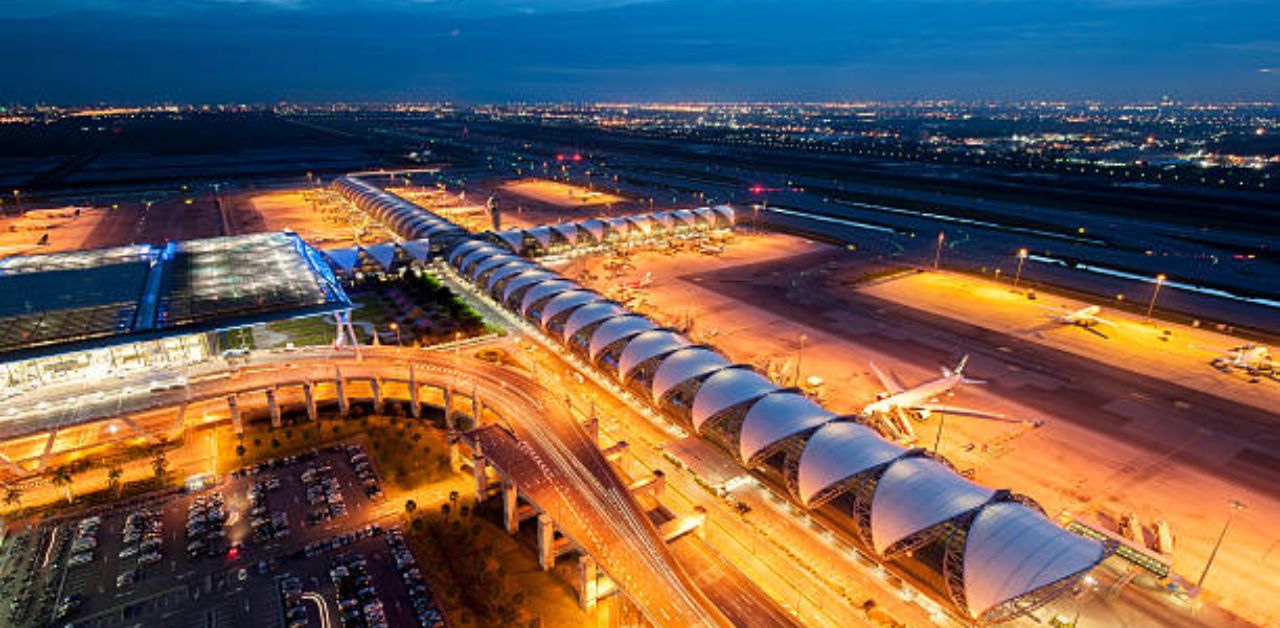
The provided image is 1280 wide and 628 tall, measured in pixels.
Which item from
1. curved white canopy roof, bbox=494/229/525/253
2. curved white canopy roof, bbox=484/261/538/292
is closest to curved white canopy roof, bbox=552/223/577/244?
curved white canopy roof, bbox=494/229/525/253

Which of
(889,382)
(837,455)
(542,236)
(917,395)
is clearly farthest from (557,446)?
(542,236)

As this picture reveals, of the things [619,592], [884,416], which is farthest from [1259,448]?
[619,592]

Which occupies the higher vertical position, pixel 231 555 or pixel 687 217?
pixel 687 217

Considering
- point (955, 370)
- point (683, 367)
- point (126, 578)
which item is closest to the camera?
point (126, 578)

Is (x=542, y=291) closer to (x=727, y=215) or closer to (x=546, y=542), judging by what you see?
(x=546, y=542)

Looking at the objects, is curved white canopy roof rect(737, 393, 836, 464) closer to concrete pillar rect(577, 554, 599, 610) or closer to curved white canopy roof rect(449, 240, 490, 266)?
concrete pillar rect(577, 554, 599, 610)

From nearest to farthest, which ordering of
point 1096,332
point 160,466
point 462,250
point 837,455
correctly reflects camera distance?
point 837,455 < point 160,466 < point 1096,332 < point 462,250

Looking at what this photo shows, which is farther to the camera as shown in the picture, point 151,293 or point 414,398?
point 151,293

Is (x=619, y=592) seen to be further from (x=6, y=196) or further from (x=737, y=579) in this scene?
(x=6, y=196)

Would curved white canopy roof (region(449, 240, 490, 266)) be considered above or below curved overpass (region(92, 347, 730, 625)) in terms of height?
above
